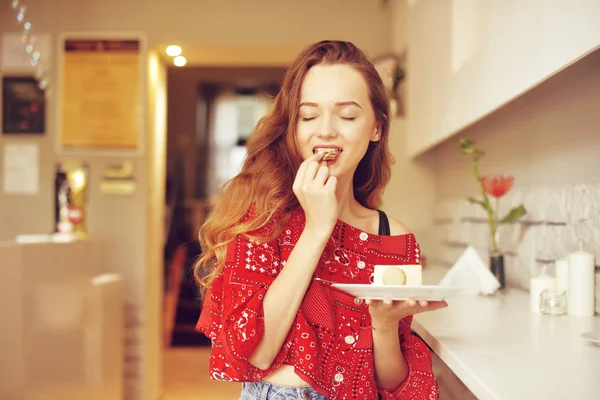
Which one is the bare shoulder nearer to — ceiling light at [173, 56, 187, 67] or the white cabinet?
the white cabinet

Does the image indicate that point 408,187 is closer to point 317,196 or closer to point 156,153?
point 156,153

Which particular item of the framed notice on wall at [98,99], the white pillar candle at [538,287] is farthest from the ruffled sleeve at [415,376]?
the framed notice on wall at [98,99]

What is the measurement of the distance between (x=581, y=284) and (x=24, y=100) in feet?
10.5

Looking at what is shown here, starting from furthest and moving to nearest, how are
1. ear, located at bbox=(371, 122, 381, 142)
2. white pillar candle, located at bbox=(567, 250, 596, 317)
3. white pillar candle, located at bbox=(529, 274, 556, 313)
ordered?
white pillar candle, located at bbox=(529, 274, 556, 313), white pillar candle, located at bbox=(567, 250, 596, 317), ear, located at bbox=(371, 122, 381, 142)

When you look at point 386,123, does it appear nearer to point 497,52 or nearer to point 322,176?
point 322,176

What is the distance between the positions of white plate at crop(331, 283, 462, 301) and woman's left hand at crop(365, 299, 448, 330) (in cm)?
2

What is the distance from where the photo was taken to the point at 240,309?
1135 mm

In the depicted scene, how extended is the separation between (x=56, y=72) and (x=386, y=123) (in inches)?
112

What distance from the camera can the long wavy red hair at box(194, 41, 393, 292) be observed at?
1.24 metres

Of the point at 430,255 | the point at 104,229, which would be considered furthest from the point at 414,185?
the point at 104,229

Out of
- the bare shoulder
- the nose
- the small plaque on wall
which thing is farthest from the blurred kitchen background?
the nose

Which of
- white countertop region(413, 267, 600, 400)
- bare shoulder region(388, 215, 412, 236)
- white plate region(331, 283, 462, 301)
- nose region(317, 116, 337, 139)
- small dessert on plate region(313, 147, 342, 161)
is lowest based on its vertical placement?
white countertop region(413, 267, 600, 400)

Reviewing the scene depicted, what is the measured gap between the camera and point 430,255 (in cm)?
374

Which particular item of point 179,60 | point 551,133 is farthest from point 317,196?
point 179,60
